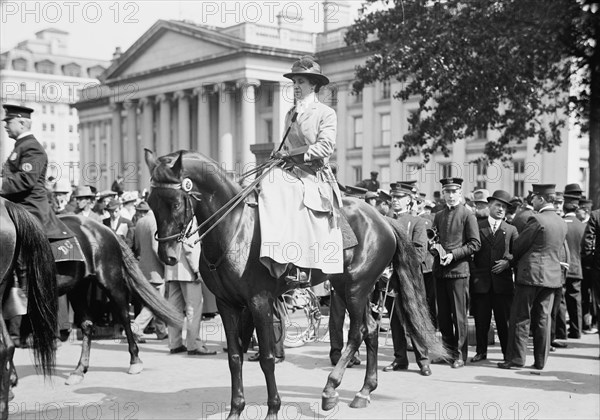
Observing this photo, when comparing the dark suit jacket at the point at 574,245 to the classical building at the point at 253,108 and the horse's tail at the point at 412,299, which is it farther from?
the classical building at the point at 253,108

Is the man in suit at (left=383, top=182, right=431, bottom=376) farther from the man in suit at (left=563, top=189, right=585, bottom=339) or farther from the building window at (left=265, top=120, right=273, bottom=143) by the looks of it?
the building window at (left=265, top=120, right=273, bottom=143)

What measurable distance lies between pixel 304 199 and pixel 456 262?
392cm

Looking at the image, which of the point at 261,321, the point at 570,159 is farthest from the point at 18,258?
the point at 570,159

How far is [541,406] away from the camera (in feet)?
26.5

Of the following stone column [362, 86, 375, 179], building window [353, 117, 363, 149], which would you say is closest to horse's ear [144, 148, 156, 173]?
stone column [362, 86, 375, 179]

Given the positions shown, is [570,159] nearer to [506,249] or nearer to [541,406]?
[506,249]

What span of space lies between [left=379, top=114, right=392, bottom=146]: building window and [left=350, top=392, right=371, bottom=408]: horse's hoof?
162 ft

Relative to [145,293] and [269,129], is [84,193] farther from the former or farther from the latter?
[269,129]

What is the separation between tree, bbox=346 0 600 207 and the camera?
19.9m

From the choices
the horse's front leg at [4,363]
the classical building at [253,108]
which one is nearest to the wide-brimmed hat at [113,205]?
the horse's front leg at [4,363]

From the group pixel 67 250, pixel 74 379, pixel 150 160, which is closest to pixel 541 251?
pixel 150 160

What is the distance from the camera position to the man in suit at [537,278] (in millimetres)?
10047

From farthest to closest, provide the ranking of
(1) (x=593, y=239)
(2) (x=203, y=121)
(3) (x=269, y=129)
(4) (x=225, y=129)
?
(2) (x=203, y=121), (3) (x=269, y=129), (4) (x=225, y=129), (1) (x=593, y=239)

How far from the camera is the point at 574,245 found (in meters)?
13.2
